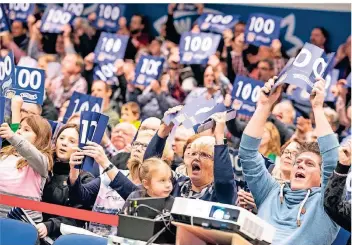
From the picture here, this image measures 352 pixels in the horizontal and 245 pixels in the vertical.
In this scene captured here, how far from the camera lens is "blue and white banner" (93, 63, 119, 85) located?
42.0 ft

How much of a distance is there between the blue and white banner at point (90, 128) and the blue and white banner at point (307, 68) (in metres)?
1.53

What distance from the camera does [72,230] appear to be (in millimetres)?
7070

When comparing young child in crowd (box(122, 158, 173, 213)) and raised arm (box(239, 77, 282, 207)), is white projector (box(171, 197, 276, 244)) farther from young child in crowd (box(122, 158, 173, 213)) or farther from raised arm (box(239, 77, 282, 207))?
young child in crowd (box(122, 158, 173, 213))

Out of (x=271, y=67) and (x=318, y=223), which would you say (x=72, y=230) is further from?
(x=271, y=67)

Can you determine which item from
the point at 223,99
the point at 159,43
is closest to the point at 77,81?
the point at 159,43

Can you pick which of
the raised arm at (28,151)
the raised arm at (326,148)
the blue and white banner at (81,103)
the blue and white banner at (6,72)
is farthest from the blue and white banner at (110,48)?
the raised arm at (326,148)

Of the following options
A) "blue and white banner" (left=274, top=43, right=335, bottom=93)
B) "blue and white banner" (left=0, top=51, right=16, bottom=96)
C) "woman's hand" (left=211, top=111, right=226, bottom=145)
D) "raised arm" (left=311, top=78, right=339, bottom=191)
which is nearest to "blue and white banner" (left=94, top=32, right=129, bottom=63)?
"blue and white banner" (left=0, top=51, right=16, bottom=96)

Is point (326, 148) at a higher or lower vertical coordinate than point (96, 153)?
higher

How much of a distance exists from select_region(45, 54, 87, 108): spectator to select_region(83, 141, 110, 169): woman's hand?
498 cm

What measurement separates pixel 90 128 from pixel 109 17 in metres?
6.76

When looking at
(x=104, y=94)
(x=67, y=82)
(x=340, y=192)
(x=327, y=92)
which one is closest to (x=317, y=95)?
(x=340, y=192)

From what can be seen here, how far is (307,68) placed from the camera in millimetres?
6504

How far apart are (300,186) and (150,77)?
18.8 ft

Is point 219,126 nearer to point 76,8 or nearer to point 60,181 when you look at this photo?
point 60,181
